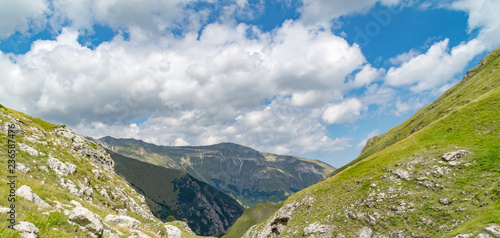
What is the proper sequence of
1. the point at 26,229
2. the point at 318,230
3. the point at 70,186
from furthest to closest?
1. the point at 318,230
2. the point at 70,186
3. the point at 26,229

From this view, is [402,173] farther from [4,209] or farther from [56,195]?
[4,209]

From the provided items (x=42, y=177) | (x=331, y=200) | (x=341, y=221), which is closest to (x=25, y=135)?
(x=42, y=177)

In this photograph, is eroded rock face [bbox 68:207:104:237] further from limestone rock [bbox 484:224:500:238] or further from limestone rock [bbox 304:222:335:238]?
limestone rock [bbox 304:222:335:238]

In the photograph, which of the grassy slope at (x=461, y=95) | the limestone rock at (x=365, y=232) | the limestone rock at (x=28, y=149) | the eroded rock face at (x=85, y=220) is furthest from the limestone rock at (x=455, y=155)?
the limestone rock at (x=28, y=149)

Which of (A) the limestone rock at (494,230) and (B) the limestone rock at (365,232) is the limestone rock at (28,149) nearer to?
(B) the limestone rock at (365,232)

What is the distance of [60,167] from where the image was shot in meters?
33.1

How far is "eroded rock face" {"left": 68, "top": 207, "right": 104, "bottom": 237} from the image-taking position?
40.9ft

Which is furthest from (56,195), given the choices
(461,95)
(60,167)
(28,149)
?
(461,95)

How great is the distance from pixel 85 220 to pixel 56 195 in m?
9.63

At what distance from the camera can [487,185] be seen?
114ft

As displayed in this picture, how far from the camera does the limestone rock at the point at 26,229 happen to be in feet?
29.3

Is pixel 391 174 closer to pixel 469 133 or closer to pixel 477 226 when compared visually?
pixel 469 133

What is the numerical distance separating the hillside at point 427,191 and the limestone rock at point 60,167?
49635mm

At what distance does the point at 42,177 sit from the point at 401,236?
2138 inches
